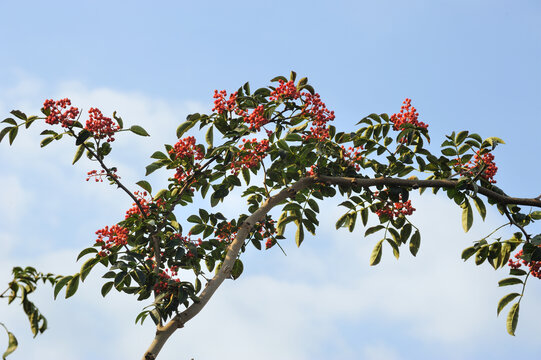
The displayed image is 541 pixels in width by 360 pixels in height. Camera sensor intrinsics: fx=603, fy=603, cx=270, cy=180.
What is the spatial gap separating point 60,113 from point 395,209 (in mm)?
3532

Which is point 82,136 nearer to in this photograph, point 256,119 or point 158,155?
point 158,155

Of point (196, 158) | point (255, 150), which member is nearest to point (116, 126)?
point (196, 158)

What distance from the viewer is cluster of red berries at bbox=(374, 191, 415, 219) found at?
21.1 ft

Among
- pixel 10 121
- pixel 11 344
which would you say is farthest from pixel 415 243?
pixel 10 121

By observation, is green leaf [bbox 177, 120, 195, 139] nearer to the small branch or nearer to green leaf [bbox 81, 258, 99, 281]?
green leaf [bbox 81, 258, 99, 281]

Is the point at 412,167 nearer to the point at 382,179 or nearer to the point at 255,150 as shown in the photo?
the point at 382,179

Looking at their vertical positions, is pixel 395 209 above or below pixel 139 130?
above

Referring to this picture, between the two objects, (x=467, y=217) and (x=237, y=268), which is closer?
(x=467, y=217)

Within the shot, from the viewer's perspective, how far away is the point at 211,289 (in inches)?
215

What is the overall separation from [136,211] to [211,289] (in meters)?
1.15

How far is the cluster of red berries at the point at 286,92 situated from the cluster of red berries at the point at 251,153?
52cm

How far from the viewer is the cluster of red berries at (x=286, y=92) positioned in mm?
6207

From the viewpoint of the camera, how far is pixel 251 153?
19.9ft

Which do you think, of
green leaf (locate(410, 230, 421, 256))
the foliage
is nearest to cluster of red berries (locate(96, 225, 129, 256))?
the foliage
